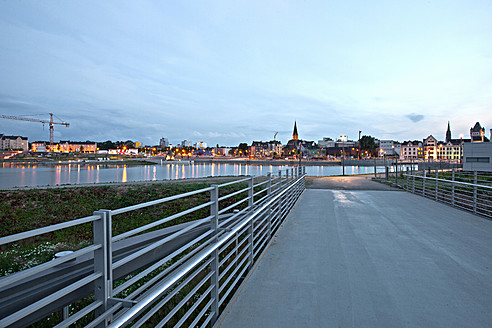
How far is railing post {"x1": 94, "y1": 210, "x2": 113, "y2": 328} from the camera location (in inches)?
66.6

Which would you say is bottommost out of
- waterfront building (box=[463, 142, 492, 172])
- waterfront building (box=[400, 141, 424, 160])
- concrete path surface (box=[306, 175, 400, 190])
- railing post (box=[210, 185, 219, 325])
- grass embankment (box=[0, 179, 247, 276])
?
grass embankment (box=[0, 179, 247, 276])

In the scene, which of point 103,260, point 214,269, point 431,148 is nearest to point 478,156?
→ point 214,269

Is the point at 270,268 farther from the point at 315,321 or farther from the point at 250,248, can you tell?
the point at 315,321

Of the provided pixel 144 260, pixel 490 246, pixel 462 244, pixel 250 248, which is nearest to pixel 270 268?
pixel 250 248

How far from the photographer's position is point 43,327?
A: 158 inches

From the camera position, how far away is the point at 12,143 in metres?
178

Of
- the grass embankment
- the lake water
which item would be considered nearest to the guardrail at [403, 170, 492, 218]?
the grass embankment

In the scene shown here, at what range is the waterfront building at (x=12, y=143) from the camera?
573 feet

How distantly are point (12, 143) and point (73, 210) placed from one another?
207378 millimetres

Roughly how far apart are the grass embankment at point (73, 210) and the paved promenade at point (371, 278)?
8.35 metres

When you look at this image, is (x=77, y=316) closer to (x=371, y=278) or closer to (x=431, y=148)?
(x=371, y=278)

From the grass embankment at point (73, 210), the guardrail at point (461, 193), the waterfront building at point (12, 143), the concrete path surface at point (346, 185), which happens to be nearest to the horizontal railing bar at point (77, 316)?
the guardrail at point (461, 193)

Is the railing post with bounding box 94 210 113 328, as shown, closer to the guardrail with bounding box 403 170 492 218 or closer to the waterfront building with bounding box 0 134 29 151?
the guardrail with bounding box 403 170 492 218

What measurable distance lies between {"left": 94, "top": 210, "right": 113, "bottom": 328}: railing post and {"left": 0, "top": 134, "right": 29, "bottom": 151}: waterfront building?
728 ft
